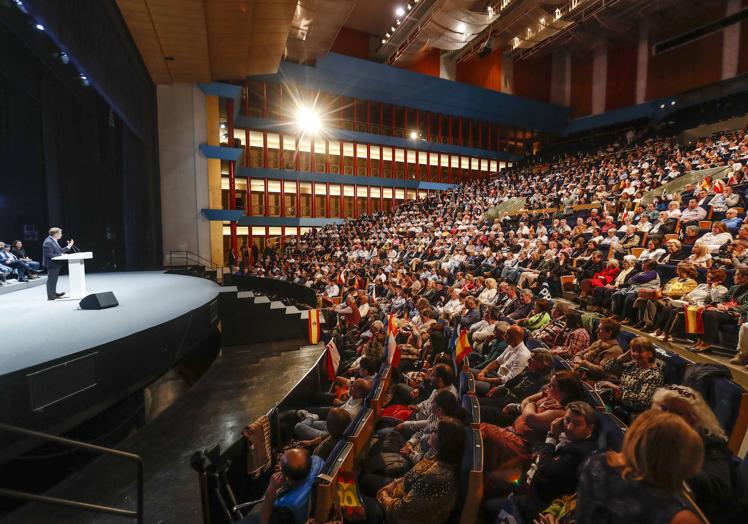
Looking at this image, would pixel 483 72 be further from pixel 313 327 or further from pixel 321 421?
pixel 321 421

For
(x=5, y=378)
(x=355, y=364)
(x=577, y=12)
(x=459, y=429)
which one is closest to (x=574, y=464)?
(x=459, y=429)

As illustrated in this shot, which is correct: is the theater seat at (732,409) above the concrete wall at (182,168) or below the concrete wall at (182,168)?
below

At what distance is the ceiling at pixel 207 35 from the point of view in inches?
346

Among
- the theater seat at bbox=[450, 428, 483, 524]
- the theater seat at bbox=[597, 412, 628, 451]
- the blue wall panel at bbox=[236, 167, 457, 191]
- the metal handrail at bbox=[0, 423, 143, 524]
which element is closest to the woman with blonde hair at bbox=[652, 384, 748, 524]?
the theater seat at bbox=[597, 412, 628, 451]

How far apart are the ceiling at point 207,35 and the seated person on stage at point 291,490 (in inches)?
398

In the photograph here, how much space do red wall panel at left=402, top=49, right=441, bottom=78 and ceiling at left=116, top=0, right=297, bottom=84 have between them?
9525 millimetres

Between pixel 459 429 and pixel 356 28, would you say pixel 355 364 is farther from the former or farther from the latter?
pixel 356 28

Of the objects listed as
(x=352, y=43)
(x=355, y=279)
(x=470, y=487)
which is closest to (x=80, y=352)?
(x=470, y=487)

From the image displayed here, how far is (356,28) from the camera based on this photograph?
60.8 feet

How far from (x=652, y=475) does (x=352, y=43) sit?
20926 mm

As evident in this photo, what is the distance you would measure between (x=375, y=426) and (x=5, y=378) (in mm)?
2488

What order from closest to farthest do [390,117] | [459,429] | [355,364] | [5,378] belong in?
[459,429]
[5,378]
[355,364]
[390,117]

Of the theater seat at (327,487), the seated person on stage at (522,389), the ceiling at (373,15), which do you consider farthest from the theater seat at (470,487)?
the ceiling at (373,15)

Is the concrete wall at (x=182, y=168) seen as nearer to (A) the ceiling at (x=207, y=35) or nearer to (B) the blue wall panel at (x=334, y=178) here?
(A) the ceiling at (x=207, y=35)
